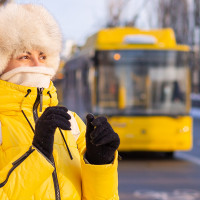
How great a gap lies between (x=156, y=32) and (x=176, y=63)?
47.7 inches

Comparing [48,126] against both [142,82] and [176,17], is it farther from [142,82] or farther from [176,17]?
[176,17]

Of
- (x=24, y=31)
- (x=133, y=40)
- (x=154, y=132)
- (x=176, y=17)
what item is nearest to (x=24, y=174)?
(x=24, y=31)

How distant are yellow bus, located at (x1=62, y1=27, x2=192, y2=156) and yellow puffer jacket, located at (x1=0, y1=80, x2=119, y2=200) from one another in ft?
34.7

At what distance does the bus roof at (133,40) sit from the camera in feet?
44.6

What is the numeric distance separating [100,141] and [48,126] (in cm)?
21

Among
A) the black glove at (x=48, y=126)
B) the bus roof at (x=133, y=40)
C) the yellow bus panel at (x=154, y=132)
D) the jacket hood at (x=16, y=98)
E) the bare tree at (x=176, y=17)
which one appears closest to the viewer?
the black glove at (x=48, y=126)

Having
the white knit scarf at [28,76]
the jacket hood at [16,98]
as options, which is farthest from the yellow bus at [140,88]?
the jacket hood at [16,98]

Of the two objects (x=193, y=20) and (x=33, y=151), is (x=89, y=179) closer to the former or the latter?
(x=33, y=151)

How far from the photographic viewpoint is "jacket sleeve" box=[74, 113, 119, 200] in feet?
7.72

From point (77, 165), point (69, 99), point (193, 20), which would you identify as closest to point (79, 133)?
point (77, 165)

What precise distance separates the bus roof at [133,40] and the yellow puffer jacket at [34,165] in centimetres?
1103

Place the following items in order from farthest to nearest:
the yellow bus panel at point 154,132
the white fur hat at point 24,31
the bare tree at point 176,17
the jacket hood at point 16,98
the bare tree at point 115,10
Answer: the bare tree at point 115,10, the bare tree at point 176,17, the yellow bus panel at point 154,132, the white fur hat at point 24,31, the jacket hood at point 16,98

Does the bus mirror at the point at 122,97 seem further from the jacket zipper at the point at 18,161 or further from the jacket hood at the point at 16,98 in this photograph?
the jacket zipper at the point at 18,161

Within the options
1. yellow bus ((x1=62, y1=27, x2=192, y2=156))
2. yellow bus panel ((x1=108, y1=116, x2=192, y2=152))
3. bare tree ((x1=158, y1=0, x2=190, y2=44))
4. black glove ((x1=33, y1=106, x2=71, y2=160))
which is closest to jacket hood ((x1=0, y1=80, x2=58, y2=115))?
black glove ((x1=33, y1=106, x2=71, y2=160))
